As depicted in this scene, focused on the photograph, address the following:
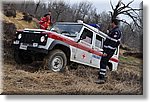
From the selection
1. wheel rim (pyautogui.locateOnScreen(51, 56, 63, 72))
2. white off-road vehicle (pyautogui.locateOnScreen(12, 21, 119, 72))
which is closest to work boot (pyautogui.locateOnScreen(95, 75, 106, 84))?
white off-road vehicle (pyautogui.locateOnScreen(12, 21, 119, 72))

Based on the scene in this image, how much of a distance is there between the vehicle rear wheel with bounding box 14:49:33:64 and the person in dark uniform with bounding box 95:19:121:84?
0.90m

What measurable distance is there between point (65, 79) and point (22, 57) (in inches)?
23.1

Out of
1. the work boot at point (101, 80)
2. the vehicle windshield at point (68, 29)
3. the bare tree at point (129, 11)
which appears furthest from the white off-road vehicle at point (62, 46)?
the bare tree at point (129, 11)

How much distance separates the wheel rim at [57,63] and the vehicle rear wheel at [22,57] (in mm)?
280

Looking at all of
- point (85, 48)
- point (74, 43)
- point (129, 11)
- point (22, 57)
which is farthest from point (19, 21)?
point (129, 11)

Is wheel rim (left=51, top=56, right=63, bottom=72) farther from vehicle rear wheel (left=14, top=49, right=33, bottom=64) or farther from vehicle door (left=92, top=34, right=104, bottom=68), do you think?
vehicle door (left=92, top=34, right=104, bottom=68)

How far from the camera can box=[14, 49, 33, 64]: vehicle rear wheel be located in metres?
4.41

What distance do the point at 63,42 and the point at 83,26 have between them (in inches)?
14.6

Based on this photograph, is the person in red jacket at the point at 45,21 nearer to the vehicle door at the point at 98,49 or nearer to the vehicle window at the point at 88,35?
the vehicle window at the point at 88,35

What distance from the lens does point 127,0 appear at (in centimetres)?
454

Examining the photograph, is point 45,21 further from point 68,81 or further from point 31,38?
point 68,81

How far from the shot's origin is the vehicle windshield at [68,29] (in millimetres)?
4534

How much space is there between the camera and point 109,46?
4.62m

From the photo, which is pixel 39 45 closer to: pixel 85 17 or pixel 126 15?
pixel 85 17
